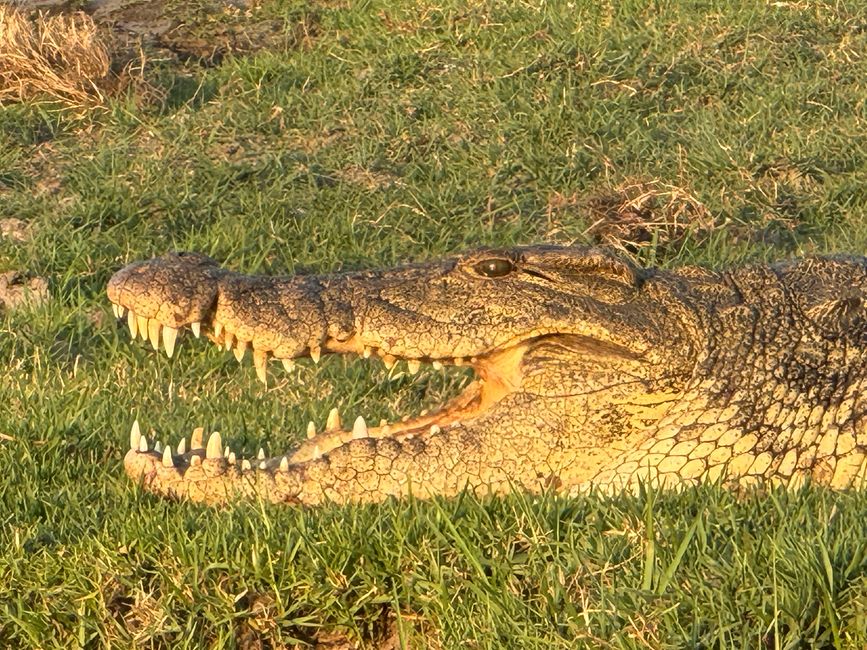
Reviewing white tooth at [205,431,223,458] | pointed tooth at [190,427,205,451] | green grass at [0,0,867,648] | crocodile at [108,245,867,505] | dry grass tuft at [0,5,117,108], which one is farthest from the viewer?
dry grass tuft at [0,5,117,108]

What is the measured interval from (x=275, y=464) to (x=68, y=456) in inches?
31.0

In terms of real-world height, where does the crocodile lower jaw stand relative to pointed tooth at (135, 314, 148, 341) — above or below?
below

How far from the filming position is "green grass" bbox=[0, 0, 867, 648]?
11.9ft

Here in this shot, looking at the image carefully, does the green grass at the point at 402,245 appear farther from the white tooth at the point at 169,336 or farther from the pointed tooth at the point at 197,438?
the white tooth at the point at 169,336

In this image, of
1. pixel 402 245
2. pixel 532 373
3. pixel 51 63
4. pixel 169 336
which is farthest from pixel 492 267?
pixel 51 63

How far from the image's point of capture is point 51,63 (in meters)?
8.41

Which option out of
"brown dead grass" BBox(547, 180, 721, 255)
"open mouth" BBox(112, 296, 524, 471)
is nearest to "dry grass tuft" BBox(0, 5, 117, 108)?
"brown dead grass" BBox(547, 180, 721, 255)

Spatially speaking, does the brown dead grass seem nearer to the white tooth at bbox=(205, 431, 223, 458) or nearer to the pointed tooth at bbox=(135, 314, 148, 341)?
the white tooth at bbox=(205, 431, 223, 458)

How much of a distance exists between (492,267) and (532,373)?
335 mm

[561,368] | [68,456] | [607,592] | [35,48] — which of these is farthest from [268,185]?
[607,592]

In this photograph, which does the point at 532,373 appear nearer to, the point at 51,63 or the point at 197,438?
the point at 197,438

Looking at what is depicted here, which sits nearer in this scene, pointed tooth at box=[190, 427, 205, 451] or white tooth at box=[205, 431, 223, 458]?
white tooth at box=[205, 431, 223, 458]

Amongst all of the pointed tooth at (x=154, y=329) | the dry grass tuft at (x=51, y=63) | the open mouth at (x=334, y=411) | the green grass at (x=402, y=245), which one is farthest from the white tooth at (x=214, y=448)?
the dry grass tuft at (x=51, y=63)

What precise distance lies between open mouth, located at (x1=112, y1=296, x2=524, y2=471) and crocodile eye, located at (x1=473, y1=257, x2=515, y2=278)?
22cm
